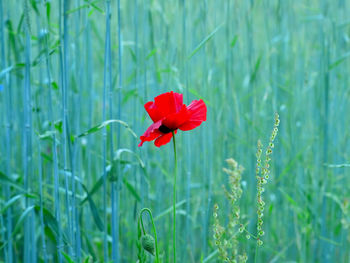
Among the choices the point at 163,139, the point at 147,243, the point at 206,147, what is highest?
the point at 206,147

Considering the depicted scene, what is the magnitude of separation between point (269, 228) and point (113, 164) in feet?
2.22

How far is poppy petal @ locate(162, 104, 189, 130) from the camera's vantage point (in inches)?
27.4

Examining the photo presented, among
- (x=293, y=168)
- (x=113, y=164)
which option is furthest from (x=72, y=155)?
(x=293, y=168)

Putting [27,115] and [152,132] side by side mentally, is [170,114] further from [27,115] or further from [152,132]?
[27,115]

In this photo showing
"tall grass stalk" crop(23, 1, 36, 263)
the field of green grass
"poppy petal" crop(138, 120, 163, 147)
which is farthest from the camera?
the field of green grass

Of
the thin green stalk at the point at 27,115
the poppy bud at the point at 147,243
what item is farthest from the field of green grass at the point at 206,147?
the poppy bud at the point at 147,243

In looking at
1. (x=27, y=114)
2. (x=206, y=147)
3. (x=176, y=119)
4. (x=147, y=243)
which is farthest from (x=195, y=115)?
(x=206, y=147)

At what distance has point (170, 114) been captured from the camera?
0.71 m

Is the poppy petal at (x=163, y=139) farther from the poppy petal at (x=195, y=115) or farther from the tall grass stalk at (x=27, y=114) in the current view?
the tall grass stalk at (x=27, y=114)

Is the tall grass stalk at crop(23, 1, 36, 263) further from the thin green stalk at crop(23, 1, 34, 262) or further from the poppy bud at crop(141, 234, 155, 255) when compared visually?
the poppy bud at crop(141, 234, 155, 255)

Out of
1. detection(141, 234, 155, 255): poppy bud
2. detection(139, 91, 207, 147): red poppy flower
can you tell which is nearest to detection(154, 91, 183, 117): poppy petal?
detection(139, 91, 207, 147): red poppy flower

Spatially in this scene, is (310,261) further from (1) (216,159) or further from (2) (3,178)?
(2) (3,178)

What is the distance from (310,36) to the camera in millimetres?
1914

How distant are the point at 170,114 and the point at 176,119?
15 millimetres
